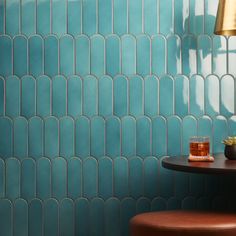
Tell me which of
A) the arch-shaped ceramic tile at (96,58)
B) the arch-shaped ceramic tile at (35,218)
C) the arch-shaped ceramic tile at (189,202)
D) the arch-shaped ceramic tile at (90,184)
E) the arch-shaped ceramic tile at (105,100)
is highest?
the arch-shaped ceramic tile at (96,58)

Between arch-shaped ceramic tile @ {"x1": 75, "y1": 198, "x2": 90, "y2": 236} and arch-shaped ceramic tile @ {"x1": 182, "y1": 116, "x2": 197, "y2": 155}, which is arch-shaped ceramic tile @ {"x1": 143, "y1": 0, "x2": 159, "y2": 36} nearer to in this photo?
arch-shaped ceramic tile @ {"x1": 182, "y1": 116, "x2": 197, "y2": 155}

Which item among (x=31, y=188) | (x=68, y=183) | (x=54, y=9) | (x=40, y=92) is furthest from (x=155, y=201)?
(x=54, y=9)

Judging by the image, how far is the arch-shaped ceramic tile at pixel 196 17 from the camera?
102 inches

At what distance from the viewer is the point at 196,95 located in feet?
8.53

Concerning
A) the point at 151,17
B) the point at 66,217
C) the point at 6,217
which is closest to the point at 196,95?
the point at 151,17

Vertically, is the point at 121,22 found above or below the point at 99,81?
above

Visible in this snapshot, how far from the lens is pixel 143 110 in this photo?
2613 millimetres

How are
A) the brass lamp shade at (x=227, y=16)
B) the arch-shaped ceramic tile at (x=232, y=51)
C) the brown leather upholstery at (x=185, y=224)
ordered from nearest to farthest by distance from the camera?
the brown leather upholstery at (x=185, y=224) → the brass lamp shade at (x=227, y=16) → the arch-shaped ceramic tile at (x=232, y=51)

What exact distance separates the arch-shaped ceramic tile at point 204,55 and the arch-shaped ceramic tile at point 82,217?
2.79 feet

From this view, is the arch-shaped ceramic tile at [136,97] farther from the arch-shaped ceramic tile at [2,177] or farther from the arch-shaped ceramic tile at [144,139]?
the arch-shaped ceramic tile at [2,177]

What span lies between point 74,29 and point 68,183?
748 millimetres

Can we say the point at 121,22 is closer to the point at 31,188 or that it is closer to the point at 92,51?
the point at 92,51

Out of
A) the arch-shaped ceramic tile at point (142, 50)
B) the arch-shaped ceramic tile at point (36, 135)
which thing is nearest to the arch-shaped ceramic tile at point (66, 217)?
the arch-shaped ceramic tile at point (36, 135)

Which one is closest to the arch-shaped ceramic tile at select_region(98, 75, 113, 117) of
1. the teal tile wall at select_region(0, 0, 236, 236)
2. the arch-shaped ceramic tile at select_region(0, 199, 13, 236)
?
the teal tile wall at select_region(0, 0, 236, 236)
